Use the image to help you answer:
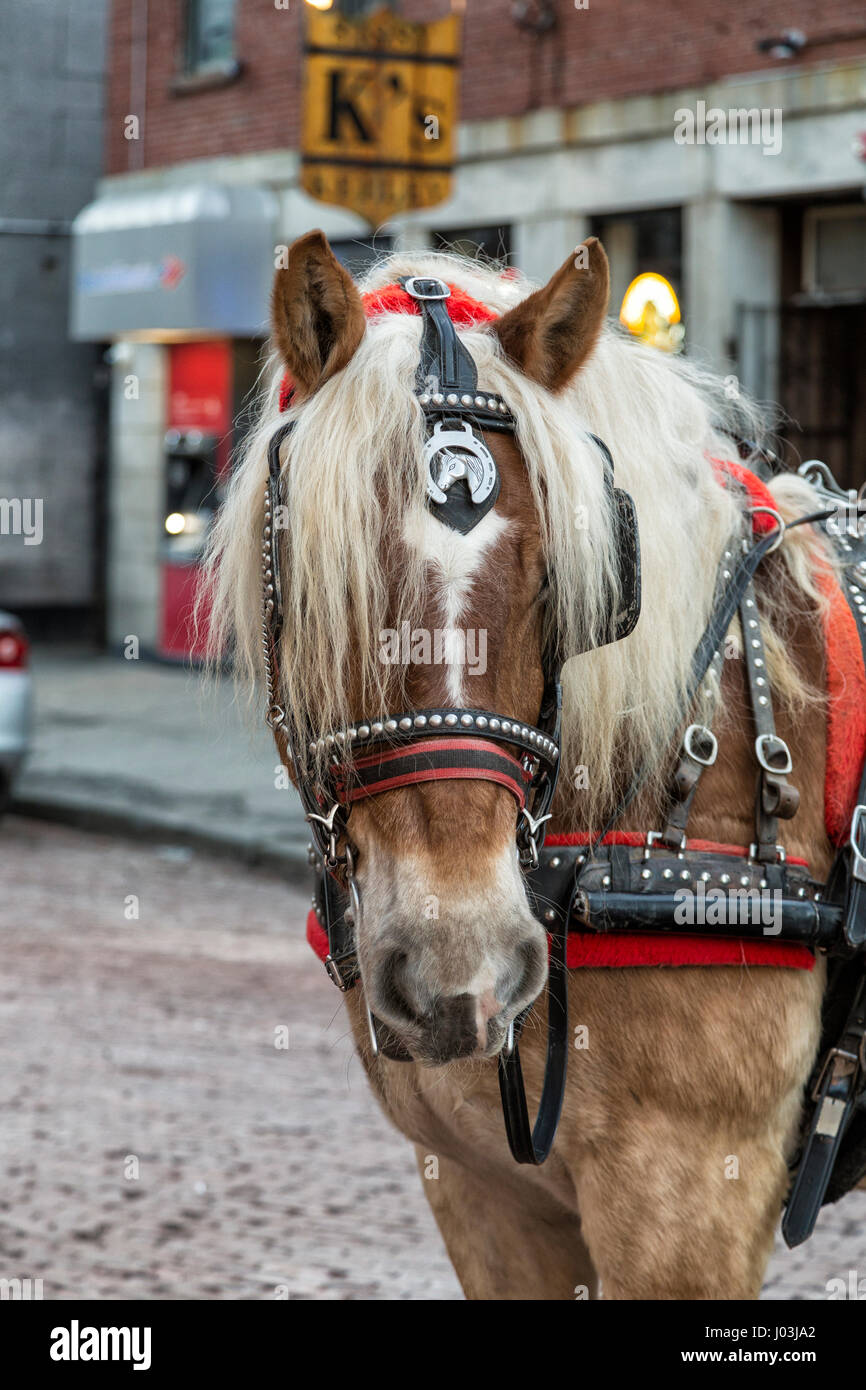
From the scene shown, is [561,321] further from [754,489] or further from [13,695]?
[13,695]

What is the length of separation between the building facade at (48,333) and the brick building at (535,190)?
95 cm

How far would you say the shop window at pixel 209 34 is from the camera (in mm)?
16266

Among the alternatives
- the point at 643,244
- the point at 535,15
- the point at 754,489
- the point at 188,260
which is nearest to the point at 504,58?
the point at 535,15

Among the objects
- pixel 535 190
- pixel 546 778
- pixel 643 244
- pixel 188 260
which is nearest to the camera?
pixel 546 778

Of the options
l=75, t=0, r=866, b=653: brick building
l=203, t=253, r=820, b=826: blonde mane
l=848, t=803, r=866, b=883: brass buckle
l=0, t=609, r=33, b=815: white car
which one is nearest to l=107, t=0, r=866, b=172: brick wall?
l=75, t=0, r=866, b=653: brick building

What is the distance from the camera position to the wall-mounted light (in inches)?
508

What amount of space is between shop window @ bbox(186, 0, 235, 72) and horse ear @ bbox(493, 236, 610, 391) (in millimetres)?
15157

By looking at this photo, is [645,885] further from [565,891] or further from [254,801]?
[254,801]

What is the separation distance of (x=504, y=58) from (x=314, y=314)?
39.8ft

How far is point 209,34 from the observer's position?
54.4ft

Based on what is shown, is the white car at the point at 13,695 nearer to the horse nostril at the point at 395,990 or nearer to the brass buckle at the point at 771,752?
the brass buckle at the point at 771,752

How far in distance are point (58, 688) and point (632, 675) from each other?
14.3 m
